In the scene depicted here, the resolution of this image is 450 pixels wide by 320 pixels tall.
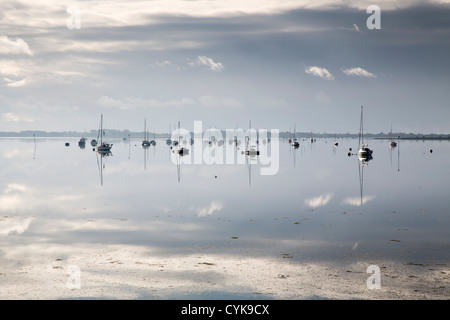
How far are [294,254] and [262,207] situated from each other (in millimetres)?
19521

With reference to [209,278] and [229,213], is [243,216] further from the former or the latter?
[209,278]

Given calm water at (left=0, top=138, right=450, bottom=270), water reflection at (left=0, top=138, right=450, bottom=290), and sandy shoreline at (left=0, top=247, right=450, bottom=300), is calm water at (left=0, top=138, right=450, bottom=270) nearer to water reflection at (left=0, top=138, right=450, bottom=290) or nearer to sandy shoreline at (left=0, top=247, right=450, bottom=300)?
water reflection at (left=0, top=138, right=450, bottom=290)

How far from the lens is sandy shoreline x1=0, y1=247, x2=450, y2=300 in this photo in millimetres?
21078

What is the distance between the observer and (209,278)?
23438 millimetres

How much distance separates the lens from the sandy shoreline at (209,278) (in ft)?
69.2

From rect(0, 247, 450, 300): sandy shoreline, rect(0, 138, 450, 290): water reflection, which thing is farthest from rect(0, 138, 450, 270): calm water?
rect(0, 247, 450, 300): sandy shoreline

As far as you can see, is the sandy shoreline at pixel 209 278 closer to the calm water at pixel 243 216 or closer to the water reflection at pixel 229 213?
the calm water at pixel 243 216

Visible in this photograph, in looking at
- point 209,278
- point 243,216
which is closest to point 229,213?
point 243,216

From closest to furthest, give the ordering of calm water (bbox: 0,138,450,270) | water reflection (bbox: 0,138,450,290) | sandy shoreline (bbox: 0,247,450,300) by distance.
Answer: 1. sandy shoreline (bbox: 0,247,450,300)
2. calm water (bbox: 0,138,450,270)
3. water reflection (bbox: 0,138,450,290)

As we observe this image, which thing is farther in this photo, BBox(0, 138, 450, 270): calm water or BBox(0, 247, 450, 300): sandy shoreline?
BBox(0, 138, 450, 270): calm water

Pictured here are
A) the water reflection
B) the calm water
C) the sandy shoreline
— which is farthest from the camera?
the water reflection

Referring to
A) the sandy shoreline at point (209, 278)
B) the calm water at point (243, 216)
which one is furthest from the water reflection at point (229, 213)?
the sandy shoreline at point (209, 278)
